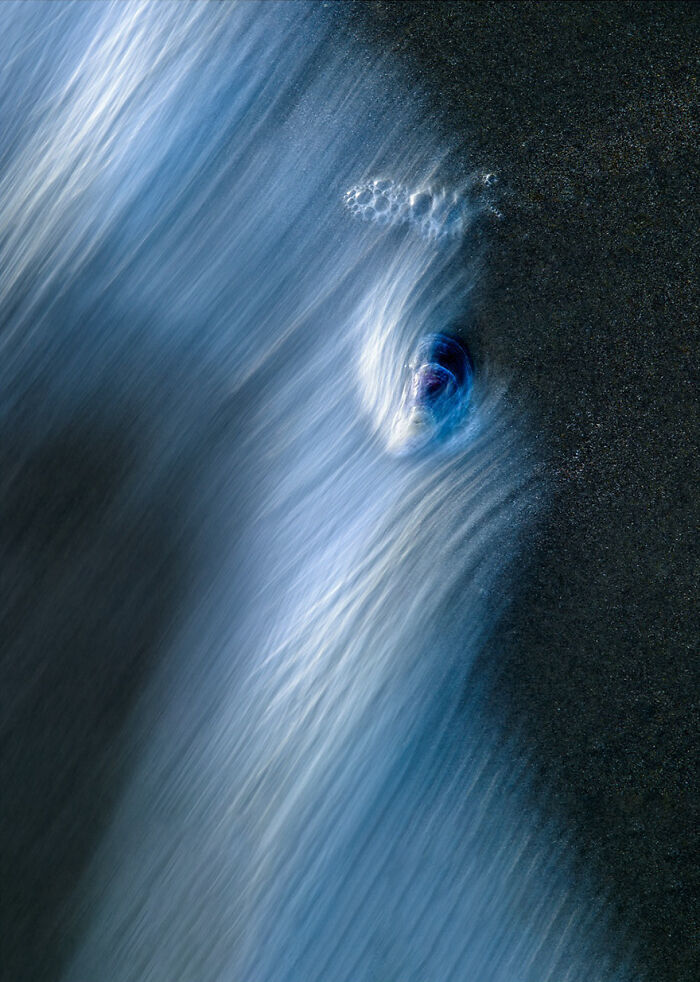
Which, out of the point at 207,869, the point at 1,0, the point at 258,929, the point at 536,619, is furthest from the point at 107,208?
the point at 258,929

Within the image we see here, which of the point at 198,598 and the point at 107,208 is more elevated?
the point at 107,208

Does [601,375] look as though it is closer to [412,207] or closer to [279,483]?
[412,207]

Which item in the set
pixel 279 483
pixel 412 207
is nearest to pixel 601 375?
pixel 412 207

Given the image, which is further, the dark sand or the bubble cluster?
the bubble cluster

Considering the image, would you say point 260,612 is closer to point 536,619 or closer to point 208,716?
point 208,716

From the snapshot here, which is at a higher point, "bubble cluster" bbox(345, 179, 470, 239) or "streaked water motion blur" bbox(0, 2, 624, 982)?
"bubble cluster" bbox(345, 179, 470, 239)
